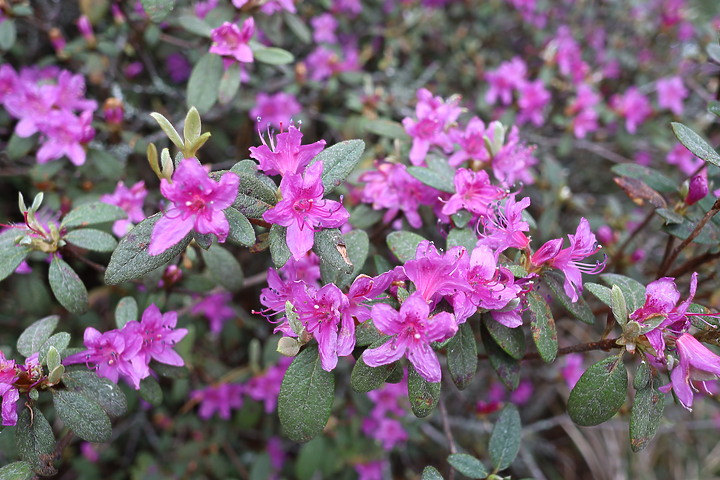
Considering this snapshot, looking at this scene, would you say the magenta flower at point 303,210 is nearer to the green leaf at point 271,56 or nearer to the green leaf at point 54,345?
the green leaf at point 54,345

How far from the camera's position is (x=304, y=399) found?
107 cm

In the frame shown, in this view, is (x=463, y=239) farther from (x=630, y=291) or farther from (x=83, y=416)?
(x=83, y=416)

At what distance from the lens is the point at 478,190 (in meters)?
1.27

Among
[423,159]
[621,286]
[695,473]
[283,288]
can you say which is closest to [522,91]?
[423,159]

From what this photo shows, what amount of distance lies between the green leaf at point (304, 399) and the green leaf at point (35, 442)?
520 millimetres

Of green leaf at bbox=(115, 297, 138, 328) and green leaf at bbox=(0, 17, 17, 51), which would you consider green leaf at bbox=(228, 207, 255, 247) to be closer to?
green leaf at bbox=(115, 297, 138, 328)

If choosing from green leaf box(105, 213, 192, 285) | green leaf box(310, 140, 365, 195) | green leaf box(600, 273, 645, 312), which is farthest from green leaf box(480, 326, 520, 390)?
green leaf box(105, 213, 192, 285)

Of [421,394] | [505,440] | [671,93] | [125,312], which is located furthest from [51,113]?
[671,93]

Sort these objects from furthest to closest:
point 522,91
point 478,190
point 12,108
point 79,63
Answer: point 522,91 < point 79,63 < point 12,108 < point 478,190

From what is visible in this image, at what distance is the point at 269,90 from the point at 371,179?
1.05m

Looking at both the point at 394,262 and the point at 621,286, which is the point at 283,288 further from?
the point at 621,286

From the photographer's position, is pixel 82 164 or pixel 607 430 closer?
pixel 82 164

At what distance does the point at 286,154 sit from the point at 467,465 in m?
0.86

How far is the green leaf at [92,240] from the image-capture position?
1.24 metres
